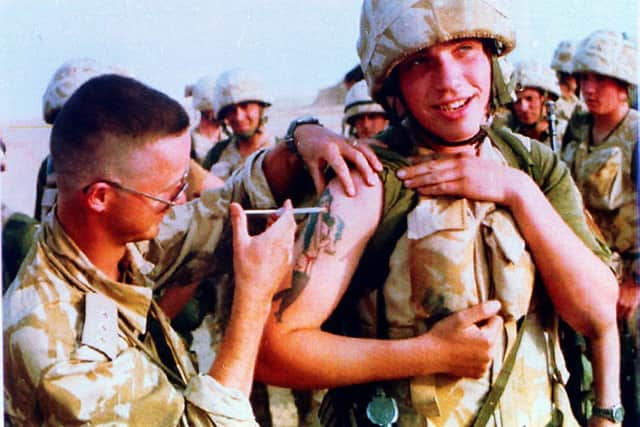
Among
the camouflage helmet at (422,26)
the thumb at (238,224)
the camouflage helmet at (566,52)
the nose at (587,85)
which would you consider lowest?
the nose at (587,85)

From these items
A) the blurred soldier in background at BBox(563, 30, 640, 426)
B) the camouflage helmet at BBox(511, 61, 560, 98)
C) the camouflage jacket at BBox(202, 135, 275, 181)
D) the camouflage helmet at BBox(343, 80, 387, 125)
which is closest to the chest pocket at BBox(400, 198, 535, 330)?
the camouflage helmet at BBox(511, 61, 560, 98)

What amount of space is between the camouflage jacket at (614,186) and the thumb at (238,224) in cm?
257

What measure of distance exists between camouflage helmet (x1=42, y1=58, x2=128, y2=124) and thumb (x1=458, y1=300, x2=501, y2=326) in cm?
111

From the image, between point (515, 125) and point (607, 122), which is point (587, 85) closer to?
point (607, 122)

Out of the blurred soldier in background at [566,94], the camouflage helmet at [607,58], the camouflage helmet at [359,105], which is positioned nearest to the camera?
the camouflage helmet at [607,58]

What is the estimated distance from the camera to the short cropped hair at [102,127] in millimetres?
2494

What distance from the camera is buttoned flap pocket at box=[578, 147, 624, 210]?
16.2 ft

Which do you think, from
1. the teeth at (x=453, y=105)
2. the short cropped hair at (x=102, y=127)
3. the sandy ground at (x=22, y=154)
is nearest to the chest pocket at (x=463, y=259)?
the teeth at (x=453, y=105)

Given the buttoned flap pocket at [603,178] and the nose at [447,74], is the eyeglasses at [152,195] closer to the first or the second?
the nose at [447,74]

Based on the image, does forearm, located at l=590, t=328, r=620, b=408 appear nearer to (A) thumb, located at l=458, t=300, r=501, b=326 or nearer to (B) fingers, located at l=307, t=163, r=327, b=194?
(A) thumb, located at l=458, t=300, r=501, b=326

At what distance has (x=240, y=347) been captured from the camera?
254 centimetres

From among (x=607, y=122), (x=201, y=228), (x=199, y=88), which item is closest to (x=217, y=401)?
(x=201, y=228)

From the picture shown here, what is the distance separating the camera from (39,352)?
2.32 metres

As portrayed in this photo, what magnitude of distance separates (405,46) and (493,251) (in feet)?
1.95
